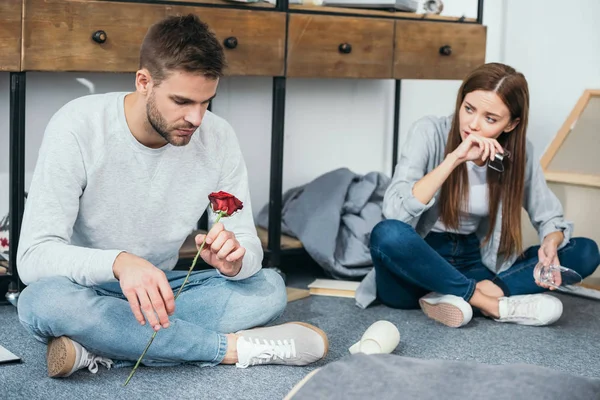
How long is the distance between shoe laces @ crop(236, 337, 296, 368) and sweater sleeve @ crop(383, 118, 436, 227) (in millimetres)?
574

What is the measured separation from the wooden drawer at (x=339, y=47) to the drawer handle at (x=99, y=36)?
58 cm

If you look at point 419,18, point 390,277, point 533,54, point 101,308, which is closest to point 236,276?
point 101,308

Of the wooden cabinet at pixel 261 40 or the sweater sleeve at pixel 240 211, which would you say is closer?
the sweater sleeve at pixel 240 211

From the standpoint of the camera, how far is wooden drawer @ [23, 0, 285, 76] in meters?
2.21

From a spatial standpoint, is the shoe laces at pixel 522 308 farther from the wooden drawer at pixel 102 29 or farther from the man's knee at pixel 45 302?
the man's knee at pixel 45 302

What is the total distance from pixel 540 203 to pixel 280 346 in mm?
980

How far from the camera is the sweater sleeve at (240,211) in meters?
1.97

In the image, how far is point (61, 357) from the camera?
5.91 feet

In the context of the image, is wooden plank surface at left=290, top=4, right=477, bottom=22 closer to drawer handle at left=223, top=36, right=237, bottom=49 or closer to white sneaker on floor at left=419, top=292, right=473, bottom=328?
drawer handle at left=223, top=36, right=237, bottom=49

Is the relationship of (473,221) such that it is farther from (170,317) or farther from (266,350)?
(170,317)

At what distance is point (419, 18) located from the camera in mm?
2932

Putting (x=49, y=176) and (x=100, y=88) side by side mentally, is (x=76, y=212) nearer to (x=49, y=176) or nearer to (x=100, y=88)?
(x=49, y=176)

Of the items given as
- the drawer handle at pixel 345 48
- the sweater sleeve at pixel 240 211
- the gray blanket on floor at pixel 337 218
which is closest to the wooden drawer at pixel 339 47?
the drawer handle at pixel 345 48

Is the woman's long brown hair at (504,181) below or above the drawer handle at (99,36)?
below
